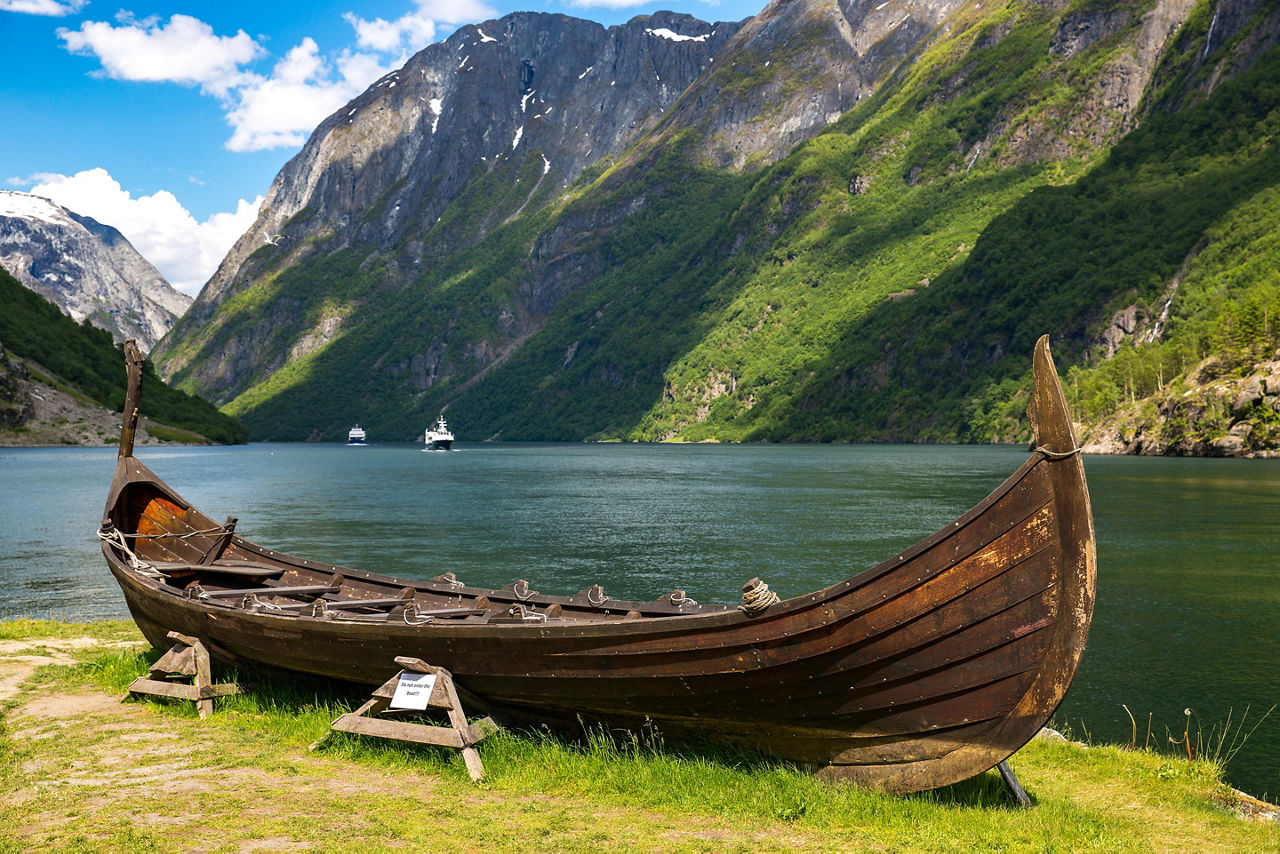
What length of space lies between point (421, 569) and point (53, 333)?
660 ft

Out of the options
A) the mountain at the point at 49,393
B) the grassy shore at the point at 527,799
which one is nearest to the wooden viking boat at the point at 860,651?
the grassy shore at the point at 527,799

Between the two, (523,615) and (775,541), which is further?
(775,541)

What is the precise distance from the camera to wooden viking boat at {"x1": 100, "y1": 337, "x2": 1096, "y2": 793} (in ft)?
31.7

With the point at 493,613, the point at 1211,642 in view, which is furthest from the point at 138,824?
the point at 1211,642

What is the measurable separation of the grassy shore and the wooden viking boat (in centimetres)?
58

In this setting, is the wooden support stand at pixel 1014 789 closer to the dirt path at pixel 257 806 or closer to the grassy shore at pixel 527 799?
the grassy shore at pixel 527 799

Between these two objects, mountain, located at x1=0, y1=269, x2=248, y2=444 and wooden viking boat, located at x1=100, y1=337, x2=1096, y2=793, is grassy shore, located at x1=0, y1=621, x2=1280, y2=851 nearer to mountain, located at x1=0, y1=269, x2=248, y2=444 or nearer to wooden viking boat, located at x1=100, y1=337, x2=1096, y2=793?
wooden viking boat, located at x1=100, y1=337, x2=1096, y2=793

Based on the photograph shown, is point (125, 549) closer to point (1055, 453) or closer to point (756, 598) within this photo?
point (756, 598)

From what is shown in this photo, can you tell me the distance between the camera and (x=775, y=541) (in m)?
45.9

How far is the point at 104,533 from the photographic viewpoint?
749 inches

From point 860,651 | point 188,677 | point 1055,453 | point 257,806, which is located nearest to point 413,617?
point 257,806

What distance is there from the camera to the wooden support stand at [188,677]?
48.2 ft

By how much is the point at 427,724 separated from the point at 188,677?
224 inches

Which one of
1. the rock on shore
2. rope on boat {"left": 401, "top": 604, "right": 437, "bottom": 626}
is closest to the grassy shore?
rope on boat {"left": 401, "top": 604, "right": 437, "bottom": 626}
